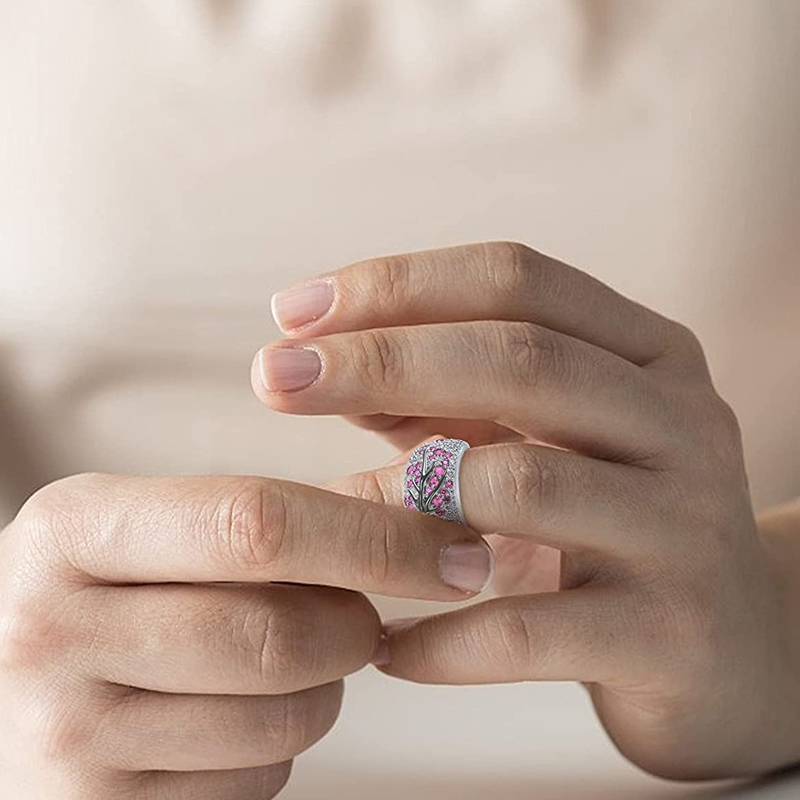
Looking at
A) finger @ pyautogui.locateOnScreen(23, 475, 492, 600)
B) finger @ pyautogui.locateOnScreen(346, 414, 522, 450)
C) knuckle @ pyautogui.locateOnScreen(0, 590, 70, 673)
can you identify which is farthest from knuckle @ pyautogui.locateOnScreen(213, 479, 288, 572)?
finger @ pyautogui.locateOnScreen(346, 414, 522, 450)

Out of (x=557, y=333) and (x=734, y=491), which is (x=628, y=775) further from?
(x=557, y=333)

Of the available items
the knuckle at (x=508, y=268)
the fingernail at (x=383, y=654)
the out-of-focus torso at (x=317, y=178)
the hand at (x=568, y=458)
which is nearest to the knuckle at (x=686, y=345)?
the hand at (x=568, y=458)

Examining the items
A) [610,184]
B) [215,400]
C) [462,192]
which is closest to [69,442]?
[215,400]

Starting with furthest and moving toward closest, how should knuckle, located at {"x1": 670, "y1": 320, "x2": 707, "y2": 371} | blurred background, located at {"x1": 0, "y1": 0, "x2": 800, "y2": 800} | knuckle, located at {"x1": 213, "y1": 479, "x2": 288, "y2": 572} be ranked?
1. blurred background, located at {"x1": 0, "y1": 0, "x2": 800, "y2": 800}
2. knuckle, located at {"x1": 670, "y1": 320, "x2": 707, "y2": 371}
3. knuckle, located at {"x1": 213, "y1": 479, "x2": 288, "y2": 572}

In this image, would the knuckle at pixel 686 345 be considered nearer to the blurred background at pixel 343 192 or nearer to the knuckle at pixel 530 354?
the knuckle at pixel 530 354

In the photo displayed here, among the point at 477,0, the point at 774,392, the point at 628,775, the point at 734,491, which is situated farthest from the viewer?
the point at 774,392

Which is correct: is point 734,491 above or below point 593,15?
below

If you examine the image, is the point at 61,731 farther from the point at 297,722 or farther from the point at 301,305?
the point at 301,305

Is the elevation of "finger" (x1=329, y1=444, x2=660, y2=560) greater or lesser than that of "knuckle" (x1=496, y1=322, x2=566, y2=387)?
lesser

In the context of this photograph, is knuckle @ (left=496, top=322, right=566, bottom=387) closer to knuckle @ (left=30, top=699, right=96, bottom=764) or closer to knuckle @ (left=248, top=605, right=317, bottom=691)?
knuckle @ (left=248, top=605, right=317, bottom=691)
